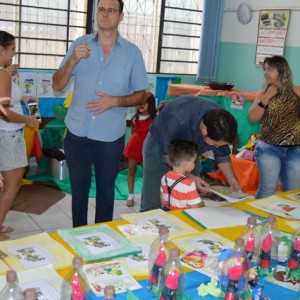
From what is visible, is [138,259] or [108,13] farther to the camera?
[108,13]

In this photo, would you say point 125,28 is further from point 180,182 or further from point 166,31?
point 180,182

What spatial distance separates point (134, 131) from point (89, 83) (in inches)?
67.3

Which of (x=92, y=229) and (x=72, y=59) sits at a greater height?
(x=72, y=59)

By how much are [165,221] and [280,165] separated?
51.5 inches

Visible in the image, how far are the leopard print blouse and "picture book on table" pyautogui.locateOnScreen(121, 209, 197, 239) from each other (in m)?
1.23

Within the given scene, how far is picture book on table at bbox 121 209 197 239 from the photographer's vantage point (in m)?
1.83

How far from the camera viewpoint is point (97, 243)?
1.65 meters

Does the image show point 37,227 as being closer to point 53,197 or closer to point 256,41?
point 53,197

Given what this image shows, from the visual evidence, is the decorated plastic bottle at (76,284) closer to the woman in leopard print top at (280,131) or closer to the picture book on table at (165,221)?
the picture book on table at (165,221)

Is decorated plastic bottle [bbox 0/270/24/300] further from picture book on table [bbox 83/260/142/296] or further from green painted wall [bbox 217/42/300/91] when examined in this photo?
green painted wall [bbox 217/42/300/91]

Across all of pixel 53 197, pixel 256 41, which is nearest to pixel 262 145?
pixel 53 197

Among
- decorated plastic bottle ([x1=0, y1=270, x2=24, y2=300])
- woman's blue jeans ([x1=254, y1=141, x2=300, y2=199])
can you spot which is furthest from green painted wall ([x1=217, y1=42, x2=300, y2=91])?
decorated plastic bottle ([x1=0, y1=270, x2=24, y2=300])

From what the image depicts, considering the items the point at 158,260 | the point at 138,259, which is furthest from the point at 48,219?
the point at 158,260

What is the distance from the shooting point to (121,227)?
5.97ft
